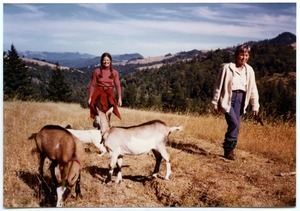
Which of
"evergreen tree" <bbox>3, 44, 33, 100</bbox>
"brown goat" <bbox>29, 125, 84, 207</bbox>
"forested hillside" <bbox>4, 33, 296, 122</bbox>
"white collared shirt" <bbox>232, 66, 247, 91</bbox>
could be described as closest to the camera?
"brown goat" <bbox>29, 125, 84, 207</bbox>

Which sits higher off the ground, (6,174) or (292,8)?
(292,8)

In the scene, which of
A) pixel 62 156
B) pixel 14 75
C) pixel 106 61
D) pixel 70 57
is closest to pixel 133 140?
pixel 62 156

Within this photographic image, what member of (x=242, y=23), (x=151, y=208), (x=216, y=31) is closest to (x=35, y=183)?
(x=151, y=208)

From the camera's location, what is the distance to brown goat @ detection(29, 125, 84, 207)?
4.10 meters

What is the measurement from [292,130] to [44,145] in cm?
433

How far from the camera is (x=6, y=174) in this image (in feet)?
16.9

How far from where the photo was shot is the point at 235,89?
5.25m

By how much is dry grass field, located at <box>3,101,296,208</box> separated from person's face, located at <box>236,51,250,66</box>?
1.36m

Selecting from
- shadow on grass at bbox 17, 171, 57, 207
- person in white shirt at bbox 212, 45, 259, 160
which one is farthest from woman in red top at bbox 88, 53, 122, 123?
person in white shirt at bbox 212, 45, 259, 160

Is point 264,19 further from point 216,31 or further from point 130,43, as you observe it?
point 130,43

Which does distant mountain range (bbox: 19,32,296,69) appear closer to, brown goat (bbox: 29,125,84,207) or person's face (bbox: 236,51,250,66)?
person's face (bbox: 236,51,250,66)

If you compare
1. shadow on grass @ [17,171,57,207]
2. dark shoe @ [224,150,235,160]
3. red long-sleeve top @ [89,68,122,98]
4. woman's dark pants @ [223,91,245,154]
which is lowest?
shadow on grass @ [17,171,57,207]

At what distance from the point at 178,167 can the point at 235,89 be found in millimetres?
1606

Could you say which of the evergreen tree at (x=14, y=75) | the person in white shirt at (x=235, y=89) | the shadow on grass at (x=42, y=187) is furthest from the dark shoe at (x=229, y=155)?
the evergreen tree at (x=14, y=75)
